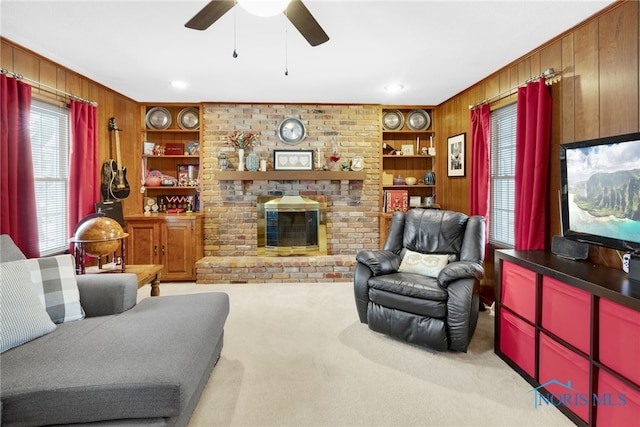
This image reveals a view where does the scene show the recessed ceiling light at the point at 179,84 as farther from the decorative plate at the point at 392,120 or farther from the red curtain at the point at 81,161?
the decorative plate at the point at 392,120

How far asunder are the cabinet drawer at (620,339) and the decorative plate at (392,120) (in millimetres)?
3679

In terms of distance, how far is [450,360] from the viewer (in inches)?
92.4

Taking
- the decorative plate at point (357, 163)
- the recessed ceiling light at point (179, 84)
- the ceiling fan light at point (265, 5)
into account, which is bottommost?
the decorative plate at point (357, 163)

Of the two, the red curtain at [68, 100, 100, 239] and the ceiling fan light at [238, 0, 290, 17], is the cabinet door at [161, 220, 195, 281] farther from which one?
the ceiling fan light at [238, 0, 290, 17]

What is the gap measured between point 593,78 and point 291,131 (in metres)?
3.36

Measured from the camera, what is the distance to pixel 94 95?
3701 mm

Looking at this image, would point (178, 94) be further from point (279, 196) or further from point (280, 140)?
point (279, 196)

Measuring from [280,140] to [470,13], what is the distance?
2.95 meters

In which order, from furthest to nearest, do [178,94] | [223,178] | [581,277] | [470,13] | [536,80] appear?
1. [223,178]
2. [178,94]
3. [536,80]
4. [470,13]
5. [581,277]

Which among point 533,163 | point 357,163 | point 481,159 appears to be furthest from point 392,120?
point 533,163

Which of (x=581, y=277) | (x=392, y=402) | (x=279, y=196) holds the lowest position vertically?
(x=392, y=402)

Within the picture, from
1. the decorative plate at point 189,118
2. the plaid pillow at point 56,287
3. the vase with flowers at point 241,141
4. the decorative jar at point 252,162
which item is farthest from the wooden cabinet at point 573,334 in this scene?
the decorative plate at point 189,118

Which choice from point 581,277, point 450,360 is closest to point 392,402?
point 450,360

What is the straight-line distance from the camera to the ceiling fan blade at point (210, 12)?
1681mm
